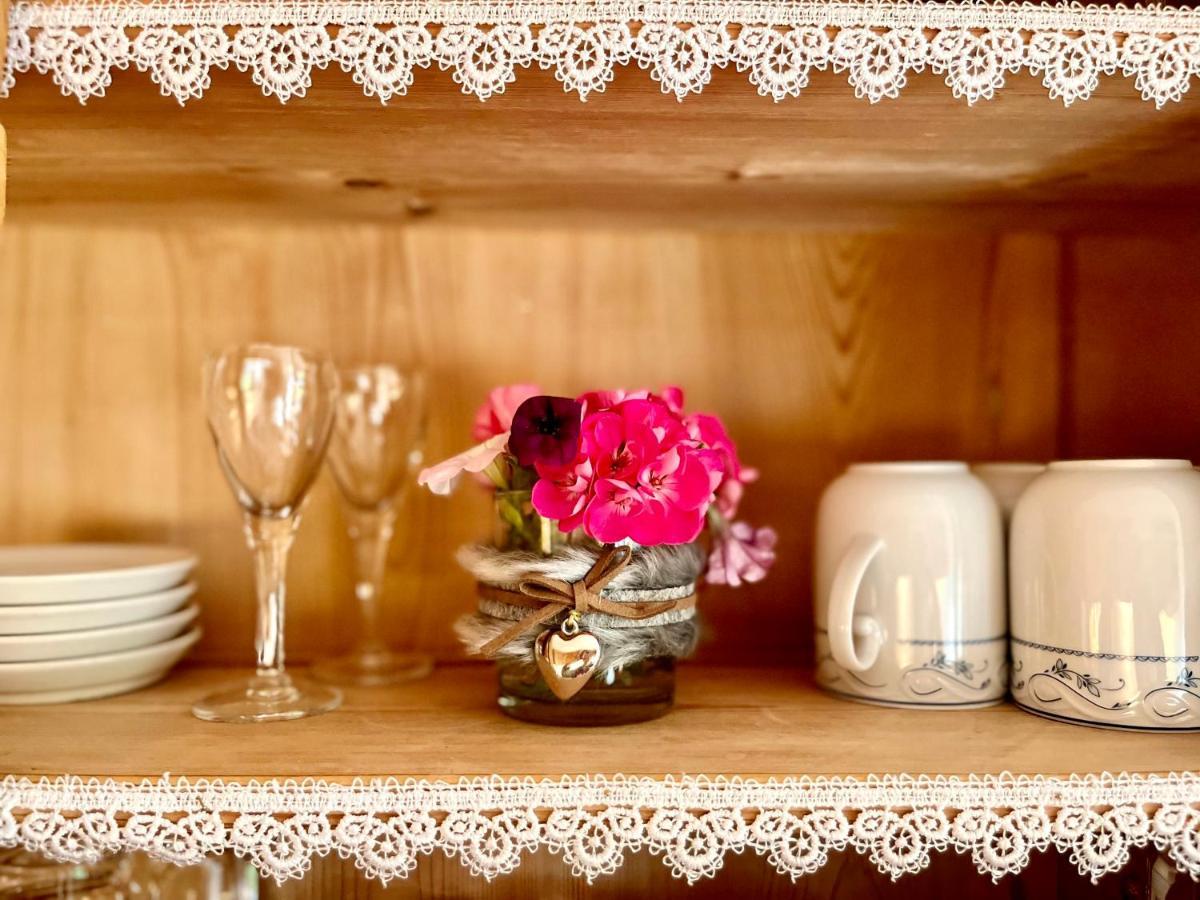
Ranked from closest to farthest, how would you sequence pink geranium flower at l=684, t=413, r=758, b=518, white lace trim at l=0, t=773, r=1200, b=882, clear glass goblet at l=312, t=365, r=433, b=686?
white lace trim at l=0, t=773, r=1200, b=882 → pink geranium flower at l=684, t=413, r=758, b=518 → clear glass goblet at l=312, t=365, r=433, b=686

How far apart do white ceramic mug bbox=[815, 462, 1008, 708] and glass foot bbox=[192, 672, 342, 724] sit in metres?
0.37

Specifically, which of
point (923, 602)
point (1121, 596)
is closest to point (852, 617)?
point (923, 602)

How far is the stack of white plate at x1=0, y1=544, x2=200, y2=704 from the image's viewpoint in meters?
0.62

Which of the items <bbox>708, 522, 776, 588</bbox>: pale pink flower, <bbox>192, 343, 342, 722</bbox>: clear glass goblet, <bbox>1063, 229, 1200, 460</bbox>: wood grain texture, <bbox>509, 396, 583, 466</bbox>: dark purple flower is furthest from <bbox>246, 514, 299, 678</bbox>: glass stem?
<bbox>1063, 229, 1200, 460</bbox>: wood grain texture

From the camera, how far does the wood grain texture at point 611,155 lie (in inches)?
22.5

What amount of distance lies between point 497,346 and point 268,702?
0.36m

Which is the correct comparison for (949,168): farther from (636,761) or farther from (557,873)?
(557,873)

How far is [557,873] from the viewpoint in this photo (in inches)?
30.7

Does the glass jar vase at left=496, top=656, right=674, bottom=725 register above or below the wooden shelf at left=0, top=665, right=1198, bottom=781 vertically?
above

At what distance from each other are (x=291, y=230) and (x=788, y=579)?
56 centimetres

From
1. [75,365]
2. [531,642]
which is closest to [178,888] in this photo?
[531,642]

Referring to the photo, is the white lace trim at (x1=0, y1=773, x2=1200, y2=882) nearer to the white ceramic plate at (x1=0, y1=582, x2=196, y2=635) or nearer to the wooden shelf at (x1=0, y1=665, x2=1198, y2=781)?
the wooden shelf at (x1=0, y1=665, x2=1198, y2=781)

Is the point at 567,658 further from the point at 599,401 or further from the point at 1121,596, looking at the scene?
the point at 1121,596

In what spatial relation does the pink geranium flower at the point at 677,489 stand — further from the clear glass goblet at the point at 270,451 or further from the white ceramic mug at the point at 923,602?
the clear glass goblet at the point at 270,451
